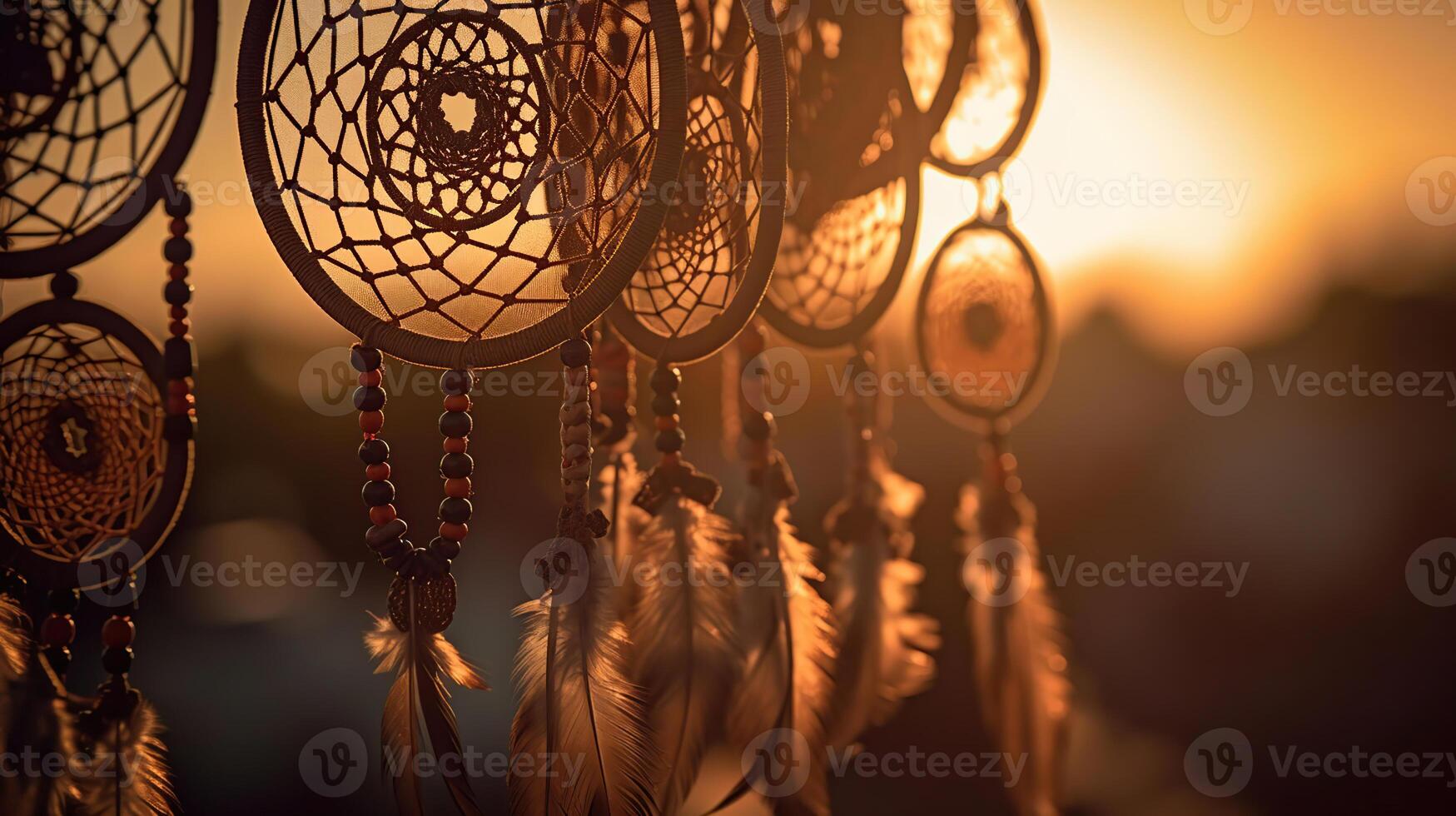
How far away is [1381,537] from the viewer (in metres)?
3.64

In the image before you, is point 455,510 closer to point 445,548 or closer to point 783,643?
point 445,548

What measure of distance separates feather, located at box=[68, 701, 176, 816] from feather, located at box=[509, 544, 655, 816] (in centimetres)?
47

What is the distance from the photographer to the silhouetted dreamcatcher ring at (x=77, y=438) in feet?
3.87

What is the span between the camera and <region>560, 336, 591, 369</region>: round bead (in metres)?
0.95

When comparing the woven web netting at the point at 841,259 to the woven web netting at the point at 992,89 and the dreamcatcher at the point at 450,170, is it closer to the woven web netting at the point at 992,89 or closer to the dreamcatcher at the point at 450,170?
the woven web netting at the point at 992,89

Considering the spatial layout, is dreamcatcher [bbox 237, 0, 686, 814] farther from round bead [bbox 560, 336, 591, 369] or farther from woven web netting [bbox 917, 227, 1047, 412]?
woven web netting [bbox 917, 227, 1047, 412]

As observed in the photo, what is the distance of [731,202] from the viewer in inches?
47.1

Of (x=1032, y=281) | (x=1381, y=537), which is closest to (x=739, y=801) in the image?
(x=1032, y=281)

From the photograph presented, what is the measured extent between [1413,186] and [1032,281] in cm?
133

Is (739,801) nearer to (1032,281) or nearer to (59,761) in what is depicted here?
(59,761)

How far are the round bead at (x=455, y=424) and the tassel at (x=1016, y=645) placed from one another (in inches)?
54.7

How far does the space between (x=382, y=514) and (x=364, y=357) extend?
0.55ft
